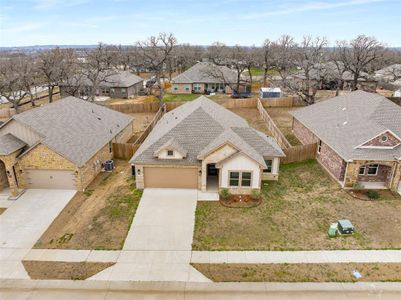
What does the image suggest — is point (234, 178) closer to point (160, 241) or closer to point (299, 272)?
point (160, 241)

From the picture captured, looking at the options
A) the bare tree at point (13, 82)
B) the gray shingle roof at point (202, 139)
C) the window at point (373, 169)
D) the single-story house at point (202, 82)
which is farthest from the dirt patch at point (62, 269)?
the single-story house at point (202, 82)

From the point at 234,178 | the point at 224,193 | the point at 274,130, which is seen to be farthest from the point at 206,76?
the point at 224,193

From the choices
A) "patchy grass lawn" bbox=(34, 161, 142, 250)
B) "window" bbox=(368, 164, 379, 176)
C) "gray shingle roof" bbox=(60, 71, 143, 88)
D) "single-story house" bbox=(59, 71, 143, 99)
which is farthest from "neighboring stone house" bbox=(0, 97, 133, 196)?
"gray shingle roof" bbox=(60, 71, 143, 88)

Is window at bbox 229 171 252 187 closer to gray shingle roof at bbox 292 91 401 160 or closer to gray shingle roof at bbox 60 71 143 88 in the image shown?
gray shingle roof at bbox 292 91 401 160

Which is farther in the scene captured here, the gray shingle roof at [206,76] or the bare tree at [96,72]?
the gray shingle roof at [206,76]

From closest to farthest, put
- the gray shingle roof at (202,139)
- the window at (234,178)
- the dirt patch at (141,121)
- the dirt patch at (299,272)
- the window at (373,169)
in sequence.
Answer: the dirt patch at (299,272), the window at (234,178), the gray shingle roof at (202,139), the window at (373,169), the dirt patch at (141,121)

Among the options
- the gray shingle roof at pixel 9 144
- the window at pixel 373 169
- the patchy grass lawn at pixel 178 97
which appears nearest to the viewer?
the gray shingle roof at pixel 9 144

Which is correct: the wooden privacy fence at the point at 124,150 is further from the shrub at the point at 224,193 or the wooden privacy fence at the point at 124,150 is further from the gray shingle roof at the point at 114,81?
the gray shingle roof at the point at 114,81

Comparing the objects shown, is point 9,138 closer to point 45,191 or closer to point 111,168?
point 45,191
